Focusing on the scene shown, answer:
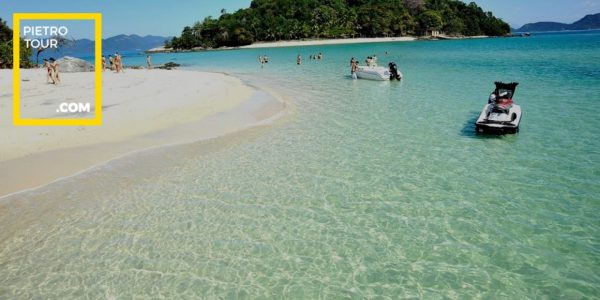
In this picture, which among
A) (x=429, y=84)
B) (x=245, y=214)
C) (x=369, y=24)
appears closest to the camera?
(x=245, y=214)

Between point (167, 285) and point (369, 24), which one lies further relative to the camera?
point (369, 24)

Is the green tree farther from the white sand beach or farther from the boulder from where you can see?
the white sand beach

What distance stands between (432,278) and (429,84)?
25453 millimetres

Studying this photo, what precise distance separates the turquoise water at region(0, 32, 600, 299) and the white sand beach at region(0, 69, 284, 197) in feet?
4.23

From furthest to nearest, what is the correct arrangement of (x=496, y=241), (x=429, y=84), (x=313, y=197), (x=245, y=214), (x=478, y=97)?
(x=429, y=84) < (x=478, y=97) < (x=313, y=197) < (x=245, y=214) < (x=496, y=241)

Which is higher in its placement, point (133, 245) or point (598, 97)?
point (598, 97)

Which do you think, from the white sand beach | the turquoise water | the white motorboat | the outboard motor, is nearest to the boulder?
the white sand beach

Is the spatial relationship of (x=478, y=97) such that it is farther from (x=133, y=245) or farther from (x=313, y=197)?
(x=133, y=245)

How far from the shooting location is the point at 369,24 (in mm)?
155875

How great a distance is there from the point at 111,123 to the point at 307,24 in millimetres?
154606

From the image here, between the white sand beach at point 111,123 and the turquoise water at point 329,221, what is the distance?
1.29 metres

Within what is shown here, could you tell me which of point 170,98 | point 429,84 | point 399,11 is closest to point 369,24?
point 399,11

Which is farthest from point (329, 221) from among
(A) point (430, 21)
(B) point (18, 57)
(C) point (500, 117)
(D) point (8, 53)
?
(A) point (430, 21)

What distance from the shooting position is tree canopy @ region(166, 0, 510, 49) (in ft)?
508
